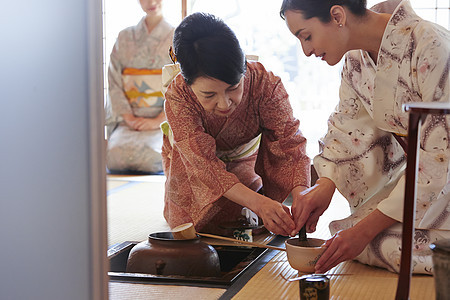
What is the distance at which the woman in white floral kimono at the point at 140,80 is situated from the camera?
5.88m

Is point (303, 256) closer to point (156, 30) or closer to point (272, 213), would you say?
point (272, 213)

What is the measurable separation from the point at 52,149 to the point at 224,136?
1720 millimetres

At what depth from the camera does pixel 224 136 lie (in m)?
3.04

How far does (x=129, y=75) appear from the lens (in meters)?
6.05

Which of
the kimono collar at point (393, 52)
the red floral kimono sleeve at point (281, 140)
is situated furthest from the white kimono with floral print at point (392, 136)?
the red floral kimono sleeve at point (281, 140)

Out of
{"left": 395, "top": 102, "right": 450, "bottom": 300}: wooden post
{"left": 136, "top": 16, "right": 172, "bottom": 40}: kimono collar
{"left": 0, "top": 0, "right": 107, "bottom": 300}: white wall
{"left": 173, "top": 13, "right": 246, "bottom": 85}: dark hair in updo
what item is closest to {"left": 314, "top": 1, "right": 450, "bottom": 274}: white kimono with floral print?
{"left": 173, "top": 13, "right": 246, "bottom": 85}: dark hair in updo

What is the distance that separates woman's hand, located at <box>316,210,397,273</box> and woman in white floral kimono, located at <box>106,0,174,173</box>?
372 cm

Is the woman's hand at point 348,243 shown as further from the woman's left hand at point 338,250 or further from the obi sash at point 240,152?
the obi sash at point 240,152

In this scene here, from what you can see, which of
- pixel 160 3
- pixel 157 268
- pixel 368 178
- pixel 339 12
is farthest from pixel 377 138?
pixel 160 3

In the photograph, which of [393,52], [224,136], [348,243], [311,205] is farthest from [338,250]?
[224,136]

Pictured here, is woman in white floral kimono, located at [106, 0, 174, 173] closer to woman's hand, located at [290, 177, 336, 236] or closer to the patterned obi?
the patterned obi

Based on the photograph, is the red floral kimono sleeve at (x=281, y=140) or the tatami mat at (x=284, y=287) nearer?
the tatami mat at (x=284, y=287)

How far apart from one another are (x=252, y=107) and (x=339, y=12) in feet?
2.58

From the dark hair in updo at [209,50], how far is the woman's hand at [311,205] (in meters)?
0.59
